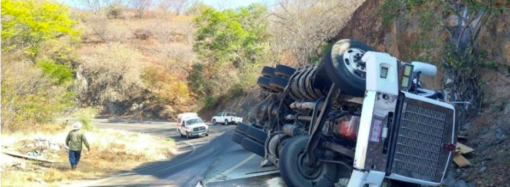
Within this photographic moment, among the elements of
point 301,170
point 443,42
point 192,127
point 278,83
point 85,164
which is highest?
point 443,42

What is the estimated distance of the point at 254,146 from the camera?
10758mm

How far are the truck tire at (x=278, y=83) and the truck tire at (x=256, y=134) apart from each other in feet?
3.24

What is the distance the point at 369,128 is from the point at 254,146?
514 cm

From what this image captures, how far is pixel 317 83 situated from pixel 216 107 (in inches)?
2189

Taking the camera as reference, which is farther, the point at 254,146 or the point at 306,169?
the point at 254,146

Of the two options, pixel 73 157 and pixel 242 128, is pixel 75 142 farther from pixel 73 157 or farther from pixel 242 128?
pixel 242 128

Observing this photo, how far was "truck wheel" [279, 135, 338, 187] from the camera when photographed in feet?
22.9

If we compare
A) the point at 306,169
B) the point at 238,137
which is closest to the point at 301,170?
the point at 306,169

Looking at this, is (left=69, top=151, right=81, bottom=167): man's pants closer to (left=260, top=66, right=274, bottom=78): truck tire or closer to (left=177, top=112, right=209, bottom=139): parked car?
(left=260, top=66, right=274, bottom=78): truck tire

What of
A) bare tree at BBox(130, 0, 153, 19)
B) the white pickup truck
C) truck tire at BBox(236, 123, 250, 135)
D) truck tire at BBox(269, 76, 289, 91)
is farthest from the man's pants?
bare tree at BBox(130, 0, 153, 19)

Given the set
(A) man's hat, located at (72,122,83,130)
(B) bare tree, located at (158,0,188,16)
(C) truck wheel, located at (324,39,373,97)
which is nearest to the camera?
(C) truck wheel, located at (324,39,373,97)

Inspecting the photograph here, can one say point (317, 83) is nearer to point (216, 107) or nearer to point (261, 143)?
point (261, 143)

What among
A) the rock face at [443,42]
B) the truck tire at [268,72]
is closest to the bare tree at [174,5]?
the rock face at [443,42]

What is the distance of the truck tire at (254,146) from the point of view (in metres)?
10.5
